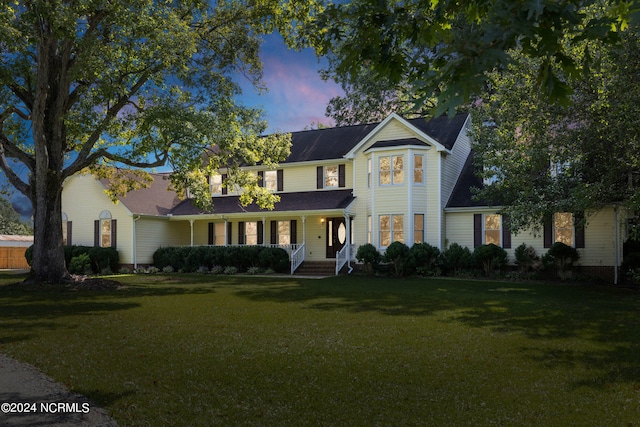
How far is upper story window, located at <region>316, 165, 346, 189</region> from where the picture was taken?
27.5 metres

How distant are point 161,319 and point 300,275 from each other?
1408cm

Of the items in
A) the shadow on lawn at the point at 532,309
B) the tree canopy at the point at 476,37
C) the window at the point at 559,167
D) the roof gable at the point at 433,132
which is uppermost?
the roof gable at the point at 433,132

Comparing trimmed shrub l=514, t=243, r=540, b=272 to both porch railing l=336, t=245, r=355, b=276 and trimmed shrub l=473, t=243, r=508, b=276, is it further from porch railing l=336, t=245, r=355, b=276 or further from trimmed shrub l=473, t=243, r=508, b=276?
porch railing l=336, t=245, r=355, b=276

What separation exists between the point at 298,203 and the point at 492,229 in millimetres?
9588

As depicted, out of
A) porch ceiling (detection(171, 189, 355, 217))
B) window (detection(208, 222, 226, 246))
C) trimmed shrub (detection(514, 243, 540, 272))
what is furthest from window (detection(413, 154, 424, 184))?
window (detection(208, 222, 226, 246))

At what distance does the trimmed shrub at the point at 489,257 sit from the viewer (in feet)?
72.1

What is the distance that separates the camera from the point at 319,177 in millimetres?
27938

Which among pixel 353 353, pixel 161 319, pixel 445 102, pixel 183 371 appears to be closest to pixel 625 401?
pixel 353 353

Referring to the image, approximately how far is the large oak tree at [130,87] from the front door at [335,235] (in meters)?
6.43

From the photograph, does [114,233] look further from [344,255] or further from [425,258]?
[425,258]

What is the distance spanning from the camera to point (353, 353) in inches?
293

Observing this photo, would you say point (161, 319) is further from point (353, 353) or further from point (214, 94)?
point (214, 94)

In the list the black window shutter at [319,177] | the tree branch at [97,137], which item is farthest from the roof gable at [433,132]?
the tree branch at [97,137]

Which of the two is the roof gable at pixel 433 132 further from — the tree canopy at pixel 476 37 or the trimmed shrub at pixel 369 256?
the tree canopy at pixel 476 37
